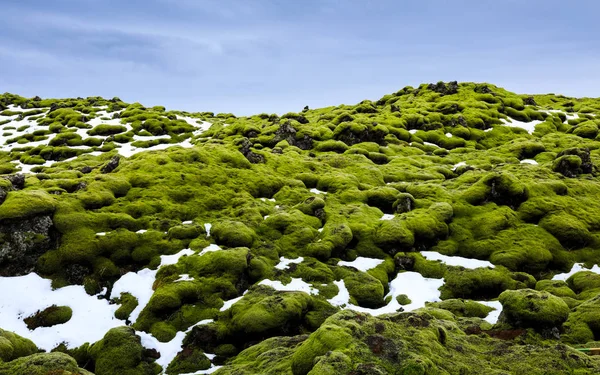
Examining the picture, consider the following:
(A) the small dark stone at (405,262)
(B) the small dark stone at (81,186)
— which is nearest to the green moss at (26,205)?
(B) the small dark stone at (81,186)

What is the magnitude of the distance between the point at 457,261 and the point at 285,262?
44.3 ft

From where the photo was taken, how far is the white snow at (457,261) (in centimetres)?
2805

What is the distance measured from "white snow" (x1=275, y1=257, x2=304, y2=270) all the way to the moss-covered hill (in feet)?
0.49

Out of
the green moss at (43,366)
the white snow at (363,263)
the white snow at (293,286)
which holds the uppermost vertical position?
the green moss at (43,366)

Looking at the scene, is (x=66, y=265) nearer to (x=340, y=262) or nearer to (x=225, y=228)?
(x=225, y=228)

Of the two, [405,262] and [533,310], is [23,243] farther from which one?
[533,310]

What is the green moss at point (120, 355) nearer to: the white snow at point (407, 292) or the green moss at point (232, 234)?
the green moss at point (232, 234)

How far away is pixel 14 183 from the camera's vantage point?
105 feet

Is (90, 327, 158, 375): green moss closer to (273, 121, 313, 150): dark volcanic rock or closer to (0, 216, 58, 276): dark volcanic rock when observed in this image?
(0, 216, 58, 276): dark volcanic rock

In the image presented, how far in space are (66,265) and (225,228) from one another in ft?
35.4

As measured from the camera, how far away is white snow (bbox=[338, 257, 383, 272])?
90.9ft

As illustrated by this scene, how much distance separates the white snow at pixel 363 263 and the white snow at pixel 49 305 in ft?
51.8

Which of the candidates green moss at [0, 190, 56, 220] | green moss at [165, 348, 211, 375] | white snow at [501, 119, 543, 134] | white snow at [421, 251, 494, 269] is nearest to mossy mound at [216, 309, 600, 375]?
green moss at [165, 348, 211, 375]

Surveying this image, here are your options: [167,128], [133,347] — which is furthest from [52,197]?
[167,128]
